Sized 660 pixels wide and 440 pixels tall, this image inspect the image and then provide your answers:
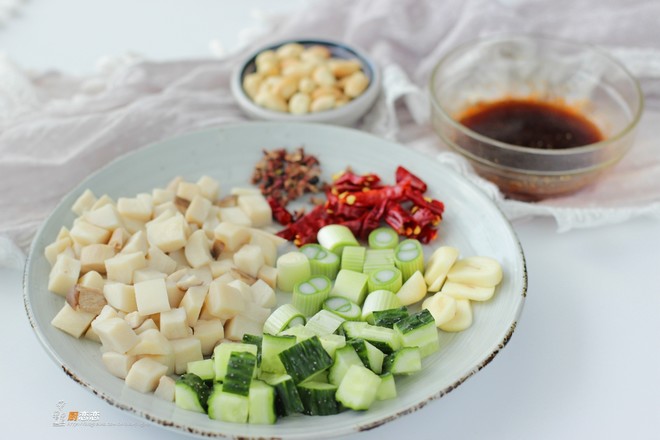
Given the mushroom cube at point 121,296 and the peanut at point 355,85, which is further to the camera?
the peanut at point 355,85

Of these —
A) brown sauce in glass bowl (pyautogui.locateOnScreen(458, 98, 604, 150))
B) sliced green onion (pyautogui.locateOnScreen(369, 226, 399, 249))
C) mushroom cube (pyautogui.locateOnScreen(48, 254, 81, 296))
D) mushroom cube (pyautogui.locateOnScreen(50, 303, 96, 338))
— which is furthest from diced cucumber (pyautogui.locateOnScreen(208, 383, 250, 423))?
brown sauce in glass bowl (pyautogui.locateOnScreen(458, 98, 604, 150))

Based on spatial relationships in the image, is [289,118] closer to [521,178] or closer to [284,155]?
[284,155]

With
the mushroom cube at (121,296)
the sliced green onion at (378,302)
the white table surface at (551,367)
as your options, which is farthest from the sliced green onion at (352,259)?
the mushroom cube at (121,296)

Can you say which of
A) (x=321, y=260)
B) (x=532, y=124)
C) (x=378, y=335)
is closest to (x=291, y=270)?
(x=321, y=260)

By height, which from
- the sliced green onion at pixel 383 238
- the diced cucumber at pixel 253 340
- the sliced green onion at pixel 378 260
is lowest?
the sliced green onion at pixel 383 238

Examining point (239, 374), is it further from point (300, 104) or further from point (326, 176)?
point (300, 104)

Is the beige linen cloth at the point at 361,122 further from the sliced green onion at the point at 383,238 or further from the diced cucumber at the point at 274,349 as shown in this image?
the diced cucumber at the point at 274,349
